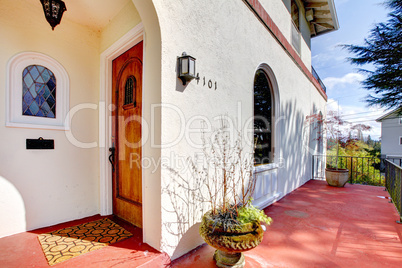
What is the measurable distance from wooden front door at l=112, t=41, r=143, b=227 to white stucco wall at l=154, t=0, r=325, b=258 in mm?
722

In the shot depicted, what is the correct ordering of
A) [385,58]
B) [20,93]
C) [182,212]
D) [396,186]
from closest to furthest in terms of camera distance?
[182,212]
[20,93]
[396,186]
[385,58]

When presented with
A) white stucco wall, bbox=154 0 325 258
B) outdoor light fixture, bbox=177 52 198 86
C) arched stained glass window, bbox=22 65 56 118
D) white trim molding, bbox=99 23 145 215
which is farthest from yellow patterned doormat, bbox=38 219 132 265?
outdoor light fixture, bbox=177 52 198 86

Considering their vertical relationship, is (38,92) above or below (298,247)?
above

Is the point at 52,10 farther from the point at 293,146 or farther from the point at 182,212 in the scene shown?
the point at 293,146

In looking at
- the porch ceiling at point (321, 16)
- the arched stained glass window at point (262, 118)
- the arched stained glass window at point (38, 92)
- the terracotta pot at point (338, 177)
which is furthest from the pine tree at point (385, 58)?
the arched stained glass window at point (38, 92)

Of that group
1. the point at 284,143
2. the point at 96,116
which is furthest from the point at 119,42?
the point at 284,143

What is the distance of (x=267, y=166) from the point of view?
12.5 feet

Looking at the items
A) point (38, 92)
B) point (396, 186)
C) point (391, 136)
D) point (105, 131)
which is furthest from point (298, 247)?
point (391, 136)

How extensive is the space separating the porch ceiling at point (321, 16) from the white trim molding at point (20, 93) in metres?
8.46

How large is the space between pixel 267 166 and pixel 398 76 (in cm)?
977

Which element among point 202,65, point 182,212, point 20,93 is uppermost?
point 202,65

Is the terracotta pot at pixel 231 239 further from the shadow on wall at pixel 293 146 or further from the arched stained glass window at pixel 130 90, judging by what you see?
the shadow on wall at pixel 293 146

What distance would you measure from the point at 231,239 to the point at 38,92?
3.00 metres

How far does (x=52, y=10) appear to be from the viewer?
2.07m
